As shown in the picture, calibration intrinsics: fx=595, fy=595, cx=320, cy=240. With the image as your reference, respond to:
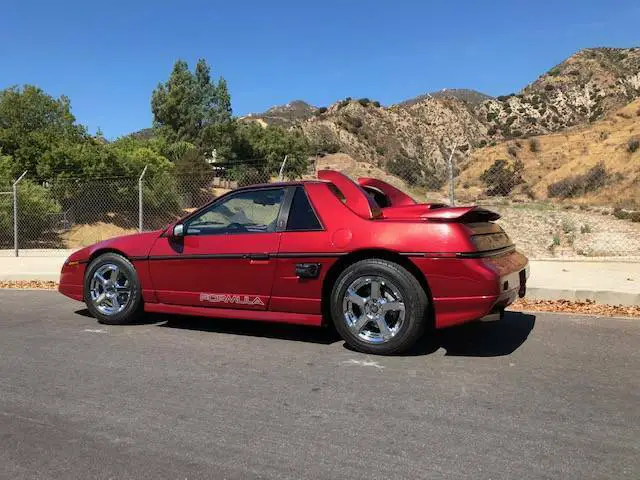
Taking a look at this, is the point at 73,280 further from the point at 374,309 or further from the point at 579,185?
the point at 579,185

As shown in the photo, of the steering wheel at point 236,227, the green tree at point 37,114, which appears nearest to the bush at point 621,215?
the steering wheel at point 236,227

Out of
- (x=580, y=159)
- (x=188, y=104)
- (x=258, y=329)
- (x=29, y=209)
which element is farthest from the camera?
(x=188, y=104)

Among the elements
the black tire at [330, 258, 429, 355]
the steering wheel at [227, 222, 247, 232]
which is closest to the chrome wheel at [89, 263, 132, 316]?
the steering wheel at [227, 222, 247, 232]

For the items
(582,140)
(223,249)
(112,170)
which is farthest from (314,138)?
(223,249)

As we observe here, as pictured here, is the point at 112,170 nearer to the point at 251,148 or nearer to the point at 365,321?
the point at 251,148

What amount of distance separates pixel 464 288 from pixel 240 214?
2419 millimetres

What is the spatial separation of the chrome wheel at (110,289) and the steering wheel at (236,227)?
1356 millimetres

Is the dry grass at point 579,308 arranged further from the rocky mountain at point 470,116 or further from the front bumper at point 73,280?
the rocky mountain at point 470,116

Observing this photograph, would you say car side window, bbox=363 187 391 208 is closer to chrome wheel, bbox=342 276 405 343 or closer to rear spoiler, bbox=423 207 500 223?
rear spoiler, bbox=423 207 500 223

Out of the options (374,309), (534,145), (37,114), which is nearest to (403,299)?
(374,309)

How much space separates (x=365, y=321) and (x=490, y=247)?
4.23 ft

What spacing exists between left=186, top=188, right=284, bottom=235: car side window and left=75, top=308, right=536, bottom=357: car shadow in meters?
1.10

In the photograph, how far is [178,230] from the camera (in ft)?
20.1

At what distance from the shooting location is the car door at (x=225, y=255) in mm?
5668
